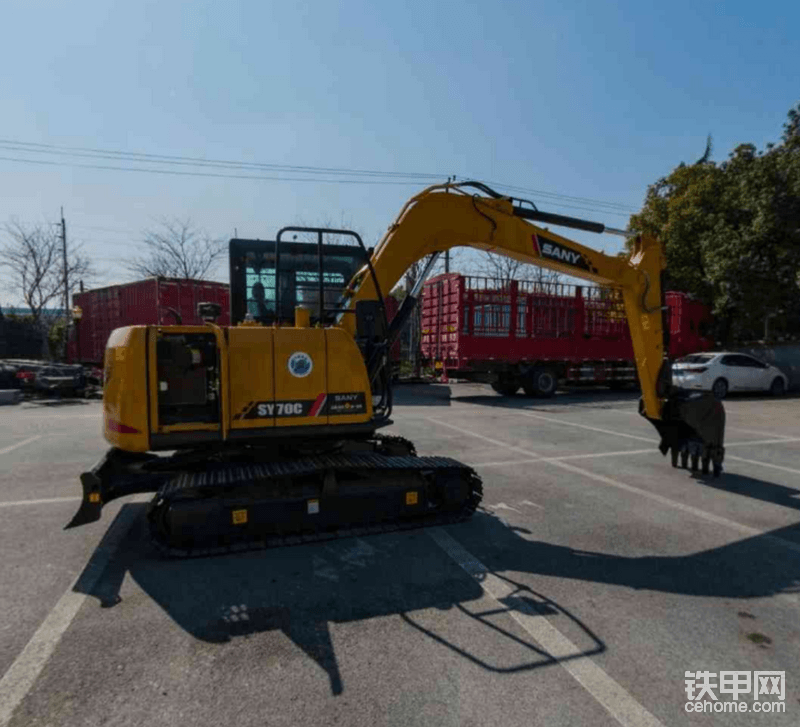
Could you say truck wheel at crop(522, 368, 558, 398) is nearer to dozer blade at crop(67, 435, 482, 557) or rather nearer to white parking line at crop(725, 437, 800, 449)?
white parking line at crop(725, 437, 800, 449)

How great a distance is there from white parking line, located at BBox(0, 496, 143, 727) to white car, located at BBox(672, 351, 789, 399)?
16.5m

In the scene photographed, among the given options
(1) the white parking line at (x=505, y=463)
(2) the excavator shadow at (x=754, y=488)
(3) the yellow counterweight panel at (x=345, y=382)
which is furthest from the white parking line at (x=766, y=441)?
(3) the yellow counterweight panel at (x=345, y=382)

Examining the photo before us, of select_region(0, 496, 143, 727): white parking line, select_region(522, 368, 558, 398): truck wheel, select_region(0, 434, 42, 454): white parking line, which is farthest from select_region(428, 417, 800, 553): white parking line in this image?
select_region(522, 368, 558, 398): truck wheel

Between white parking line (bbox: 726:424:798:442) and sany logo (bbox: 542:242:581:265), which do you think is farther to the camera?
white parking line (bbox: 726:424:798:442)

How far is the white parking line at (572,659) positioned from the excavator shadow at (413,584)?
0.04 metres

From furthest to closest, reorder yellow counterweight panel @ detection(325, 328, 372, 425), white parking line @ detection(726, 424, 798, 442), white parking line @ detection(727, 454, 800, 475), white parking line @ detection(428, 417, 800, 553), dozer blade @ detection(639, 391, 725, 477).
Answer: white parking line @ detection(726, 424, 798, 442)
white parking line @ detection(727, 454, 800, 475)
dozer blade @ detection(639, 391, 725, 477)
white parking line @ detection(428, 417, 800, 553)
yellow counterweight panel @ detection(325, 328, 372, 425)

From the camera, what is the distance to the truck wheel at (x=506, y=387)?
55.3 feet

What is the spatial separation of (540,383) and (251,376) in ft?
44.3

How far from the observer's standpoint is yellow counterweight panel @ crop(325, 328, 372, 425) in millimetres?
4594

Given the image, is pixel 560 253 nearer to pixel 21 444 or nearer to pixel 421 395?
pixel 21 444

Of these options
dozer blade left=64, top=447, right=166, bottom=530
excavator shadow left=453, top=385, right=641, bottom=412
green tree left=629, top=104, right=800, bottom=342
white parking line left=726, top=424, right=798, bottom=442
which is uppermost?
green tree left=629, top=104, right=800, bottom=342

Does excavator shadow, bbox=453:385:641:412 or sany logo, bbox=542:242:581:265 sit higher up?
sany logo, bbox=542:242:581:265

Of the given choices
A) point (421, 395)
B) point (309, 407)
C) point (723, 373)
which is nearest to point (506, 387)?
point (421, 395)

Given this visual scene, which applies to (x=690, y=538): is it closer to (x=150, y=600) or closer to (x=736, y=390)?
(x=150, y=600)
